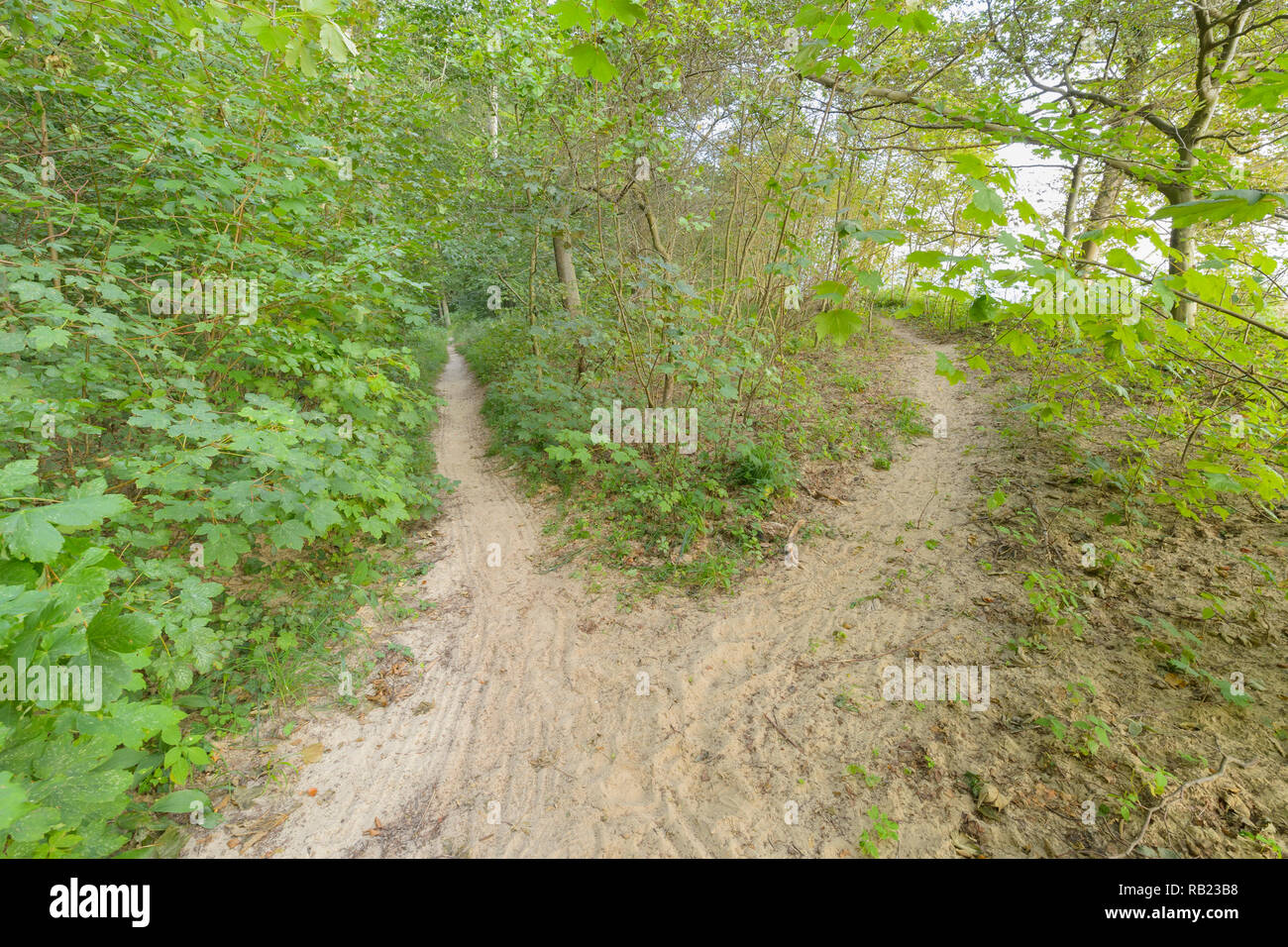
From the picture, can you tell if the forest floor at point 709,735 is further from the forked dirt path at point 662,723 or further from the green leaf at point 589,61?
the green leaf at point 589,61

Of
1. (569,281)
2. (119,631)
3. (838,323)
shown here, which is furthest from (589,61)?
(569,281)

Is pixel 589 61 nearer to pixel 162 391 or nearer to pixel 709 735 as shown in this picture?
pixel 162 391

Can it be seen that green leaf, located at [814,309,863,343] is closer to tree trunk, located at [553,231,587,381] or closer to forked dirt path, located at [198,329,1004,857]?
forked dirt path, located at [198,329,1004,857]

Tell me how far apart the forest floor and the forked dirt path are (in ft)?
0.05

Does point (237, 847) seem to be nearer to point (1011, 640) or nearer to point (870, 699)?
point (870, 699)

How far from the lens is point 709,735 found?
3260 millimetres

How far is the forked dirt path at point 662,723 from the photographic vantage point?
2666mm

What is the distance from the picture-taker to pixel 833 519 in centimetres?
554

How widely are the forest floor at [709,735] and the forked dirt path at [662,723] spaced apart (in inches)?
0.6

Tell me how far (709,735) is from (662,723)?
352 mm

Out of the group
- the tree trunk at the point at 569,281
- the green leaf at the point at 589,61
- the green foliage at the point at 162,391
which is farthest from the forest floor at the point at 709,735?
the tree trunk at the point at 569,281
